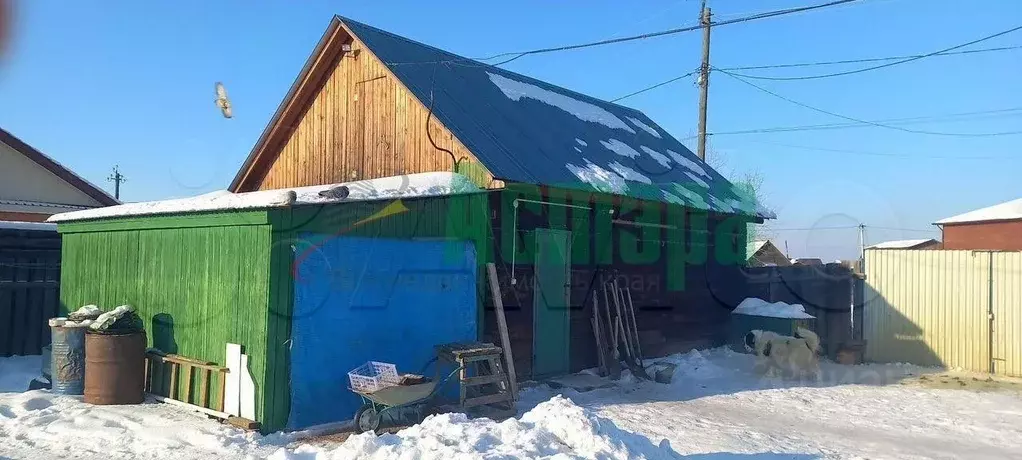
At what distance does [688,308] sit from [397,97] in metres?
7.15

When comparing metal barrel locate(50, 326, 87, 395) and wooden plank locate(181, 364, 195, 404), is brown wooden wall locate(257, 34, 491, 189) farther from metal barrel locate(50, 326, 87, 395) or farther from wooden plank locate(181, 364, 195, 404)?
metal barrel locate(50, 326, 87, 395)

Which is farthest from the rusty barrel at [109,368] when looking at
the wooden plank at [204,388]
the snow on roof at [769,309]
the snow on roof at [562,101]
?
the snow on roof at [769,309]

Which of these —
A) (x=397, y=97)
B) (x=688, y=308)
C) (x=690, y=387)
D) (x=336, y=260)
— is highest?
(x=397, y=97)

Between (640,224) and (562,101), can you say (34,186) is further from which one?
(640,224)

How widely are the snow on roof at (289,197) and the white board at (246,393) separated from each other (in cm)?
169

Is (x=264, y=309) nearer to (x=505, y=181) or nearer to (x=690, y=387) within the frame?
(x=505, y=181)

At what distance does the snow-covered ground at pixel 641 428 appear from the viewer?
6.50 metres

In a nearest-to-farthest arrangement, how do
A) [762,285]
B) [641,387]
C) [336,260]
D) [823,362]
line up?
[336,260] → [641,387] → [823,362] → [762,285]

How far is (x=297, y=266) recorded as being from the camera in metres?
7.85

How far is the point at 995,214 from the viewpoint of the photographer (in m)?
30.8

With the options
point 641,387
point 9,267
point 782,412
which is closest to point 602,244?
point 641,387

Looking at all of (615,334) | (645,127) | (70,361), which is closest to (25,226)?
(70,361)

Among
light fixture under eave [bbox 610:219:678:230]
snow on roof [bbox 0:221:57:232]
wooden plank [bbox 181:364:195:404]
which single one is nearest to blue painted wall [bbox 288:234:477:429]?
wooden plank [bbox 181:364:195:404]

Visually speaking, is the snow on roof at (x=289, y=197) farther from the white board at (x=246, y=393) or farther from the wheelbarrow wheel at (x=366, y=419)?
the wheelbarrow wheel at (x=366, y=419)
